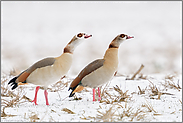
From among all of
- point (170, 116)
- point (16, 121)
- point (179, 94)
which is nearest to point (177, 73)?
point (179, 94)

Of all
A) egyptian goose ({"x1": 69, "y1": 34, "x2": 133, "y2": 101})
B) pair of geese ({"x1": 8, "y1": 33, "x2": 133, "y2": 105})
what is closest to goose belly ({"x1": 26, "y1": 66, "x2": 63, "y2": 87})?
pair of geese ({"x1": 8, "y1": 33, "x2": 133, "y2": 105})

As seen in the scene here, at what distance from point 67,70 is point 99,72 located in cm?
52

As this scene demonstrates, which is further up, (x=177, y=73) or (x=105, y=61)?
(x=105, y=61)

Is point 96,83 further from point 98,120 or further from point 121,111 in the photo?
point 98,120

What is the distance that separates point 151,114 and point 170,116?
0.77 ft

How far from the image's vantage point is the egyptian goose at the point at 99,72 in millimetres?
3748

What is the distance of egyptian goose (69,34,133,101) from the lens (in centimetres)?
375

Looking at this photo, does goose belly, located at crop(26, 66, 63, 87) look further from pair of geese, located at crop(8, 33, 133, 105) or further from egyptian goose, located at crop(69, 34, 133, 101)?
egyptian goose, located at crop(69, 34, 133, 101)

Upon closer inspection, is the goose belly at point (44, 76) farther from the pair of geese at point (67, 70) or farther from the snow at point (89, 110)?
the snow at point (89, 110)

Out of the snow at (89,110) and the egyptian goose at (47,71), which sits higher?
the egyptian goose at (47,71)

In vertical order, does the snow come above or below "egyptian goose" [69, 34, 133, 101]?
below

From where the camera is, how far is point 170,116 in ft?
9.70

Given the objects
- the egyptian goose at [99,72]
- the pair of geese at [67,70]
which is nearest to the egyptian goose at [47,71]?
the pair of geese at [67,70]

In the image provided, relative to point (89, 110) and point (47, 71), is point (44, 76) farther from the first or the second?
point (89, 110)
